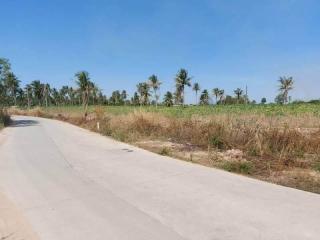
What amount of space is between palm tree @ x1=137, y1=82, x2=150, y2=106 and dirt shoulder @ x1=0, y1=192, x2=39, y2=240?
91.2 m

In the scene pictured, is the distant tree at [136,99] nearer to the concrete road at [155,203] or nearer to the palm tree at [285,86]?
the palm tree at [285,86]

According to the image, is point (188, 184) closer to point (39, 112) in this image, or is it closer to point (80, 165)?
point (80, 165)

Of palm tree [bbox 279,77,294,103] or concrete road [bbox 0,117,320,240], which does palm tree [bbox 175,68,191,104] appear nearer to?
palm tree [bbox 279,77,294,103]

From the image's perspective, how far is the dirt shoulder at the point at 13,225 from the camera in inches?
193

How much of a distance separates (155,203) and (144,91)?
9479 cm

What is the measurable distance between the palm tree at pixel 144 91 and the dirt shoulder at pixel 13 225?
91.2 m

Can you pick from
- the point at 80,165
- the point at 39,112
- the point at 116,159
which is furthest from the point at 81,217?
the point at 39,112

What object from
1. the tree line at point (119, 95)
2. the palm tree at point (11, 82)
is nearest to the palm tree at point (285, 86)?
the tree line at point (119, 95)

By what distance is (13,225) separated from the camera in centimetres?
534

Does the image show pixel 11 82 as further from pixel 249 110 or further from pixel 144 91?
pixel 249 110

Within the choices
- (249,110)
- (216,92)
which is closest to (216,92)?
(216,92)

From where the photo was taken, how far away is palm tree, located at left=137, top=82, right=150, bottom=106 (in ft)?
324

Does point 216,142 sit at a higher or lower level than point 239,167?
higher

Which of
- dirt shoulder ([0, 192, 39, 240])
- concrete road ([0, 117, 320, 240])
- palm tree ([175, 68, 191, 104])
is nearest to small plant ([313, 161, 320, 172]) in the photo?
concrete road ([0, 117, 320, 240])
